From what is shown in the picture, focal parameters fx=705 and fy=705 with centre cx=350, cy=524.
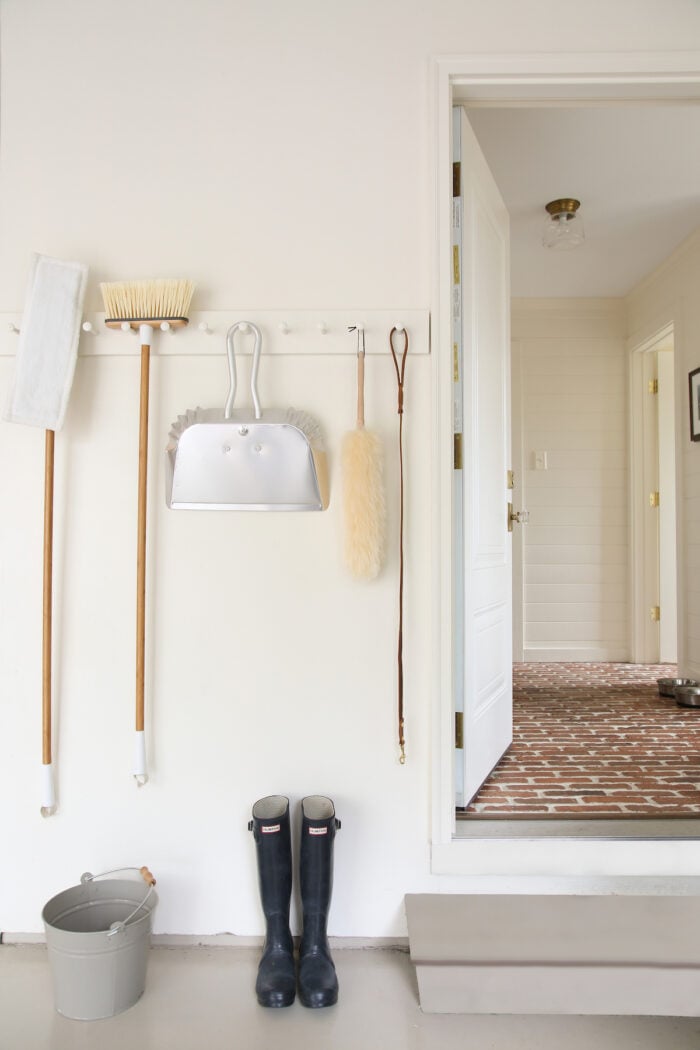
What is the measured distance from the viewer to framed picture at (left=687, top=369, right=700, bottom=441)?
12.5 ft

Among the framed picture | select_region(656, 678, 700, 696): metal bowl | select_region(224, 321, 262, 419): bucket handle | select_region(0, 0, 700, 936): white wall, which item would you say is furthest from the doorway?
select_region(224, 321, 262, 419): bucket handle

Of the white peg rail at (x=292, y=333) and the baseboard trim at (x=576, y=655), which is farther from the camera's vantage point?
the baseboard trim at (x=576, y=655)

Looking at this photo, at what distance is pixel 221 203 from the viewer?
1.91 metres

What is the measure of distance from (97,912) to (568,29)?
2.61 metres

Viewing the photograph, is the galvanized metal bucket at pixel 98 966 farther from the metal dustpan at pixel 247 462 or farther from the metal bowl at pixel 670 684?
the metal bowl at pixel 670 684

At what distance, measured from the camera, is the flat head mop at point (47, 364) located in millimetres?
1797

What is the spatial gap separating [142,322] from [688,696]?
3.06 metres

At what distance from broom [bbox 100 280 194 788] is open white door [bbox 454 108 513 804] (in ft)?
2.63

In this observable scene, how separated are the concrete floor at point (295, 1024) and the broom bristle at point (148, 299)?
1658 millimetres

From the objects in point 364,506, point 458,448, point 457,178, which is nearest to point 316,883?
point 364,506

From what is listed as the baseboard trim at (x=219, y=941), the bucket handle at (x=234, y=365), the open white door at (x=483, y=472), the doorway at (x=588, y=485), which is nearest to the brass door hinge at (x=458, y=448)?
the open white door at (x=483, y=472)

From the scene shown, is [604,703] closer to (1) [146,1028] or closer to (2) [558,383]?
(2) [558,383]

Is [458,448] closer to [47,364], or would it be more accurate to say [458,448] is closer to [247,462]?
[247,462]

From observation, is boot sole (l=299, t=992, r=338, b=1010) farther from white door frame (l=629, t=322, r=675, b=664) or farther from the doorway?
white door frame (l=629, t=322, r=675, b=664)
